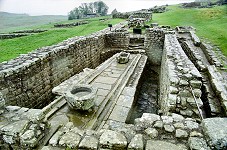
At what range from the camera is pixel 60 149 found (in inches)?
109

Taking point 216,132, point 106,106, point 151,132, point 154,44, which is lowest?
point 106,106

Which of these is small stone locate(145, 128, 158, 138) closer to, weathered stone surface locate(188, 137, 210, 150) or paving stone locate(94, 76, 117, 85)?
weathered stone surface locate(188, 137, 210, 150)

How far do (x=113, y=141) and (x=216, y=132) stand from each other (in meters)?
1.61

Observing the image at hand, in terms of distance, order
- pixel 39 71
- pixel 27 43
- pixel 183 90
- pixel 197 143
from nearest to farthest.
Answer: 1. pixel 197 143
2. pixel 183 90
3. pixel 39 71
4. pixel 27 43

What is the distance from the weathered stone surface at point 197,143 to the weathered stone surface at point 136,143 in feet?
2.49

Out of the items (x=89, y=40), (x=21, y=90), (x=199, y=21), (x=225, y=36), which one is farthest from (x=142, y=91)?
(x=199, y=21)

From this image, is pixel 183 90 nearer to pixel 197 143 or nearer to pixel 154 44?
pixel 197 143

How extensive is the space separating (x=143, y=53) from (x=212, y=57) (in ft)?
14.8

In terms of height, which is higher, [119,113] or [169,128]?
[169,128]

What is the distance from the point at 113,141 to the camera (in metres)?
2.65

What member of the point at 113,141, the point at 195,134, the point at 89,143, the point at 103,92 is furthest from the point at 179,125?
the point at 103,92

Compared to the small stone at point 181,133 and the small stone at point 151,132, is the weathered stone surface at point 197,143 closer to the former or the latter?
the small stone at point 181,133

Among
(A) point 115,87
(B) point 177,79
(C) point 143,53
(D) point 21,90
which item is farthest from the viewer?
(C) point 143,53

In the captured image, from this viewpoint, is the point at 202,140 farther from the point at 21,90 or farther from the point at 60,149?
the point at 21,90
